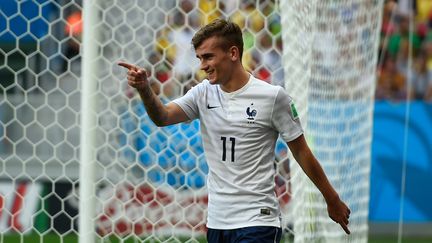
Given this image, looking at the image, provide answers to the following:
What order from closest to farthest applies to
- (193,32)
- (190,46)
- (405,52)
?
1. (190,46)
2. (193,32)
3. (405,52)

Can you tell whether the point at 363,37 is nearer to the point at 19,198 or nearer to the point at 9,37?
the point at 9,37

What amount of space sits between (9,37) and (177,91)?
3.71 feet

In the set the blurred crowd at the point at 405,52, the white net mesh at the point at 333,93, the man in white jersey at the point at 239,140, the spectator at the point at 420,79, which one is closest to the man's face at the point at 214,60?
the man in white jersey at the point at 239,140

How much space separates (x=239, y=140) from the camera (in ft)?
16.1

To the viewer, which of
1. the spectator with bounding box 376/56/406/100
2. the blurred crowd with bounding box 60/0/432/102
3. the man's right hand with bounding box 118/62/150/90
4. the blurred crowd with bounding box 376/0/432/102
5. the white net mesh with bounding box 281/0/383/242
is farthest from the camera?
the blurred crowd with bounding box 376/0/432/102

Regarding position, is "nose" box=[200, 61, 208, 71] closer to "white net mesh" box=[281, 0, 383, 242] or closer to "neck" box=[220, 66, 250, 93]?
"neck" box=[220, 66, 250, 93]

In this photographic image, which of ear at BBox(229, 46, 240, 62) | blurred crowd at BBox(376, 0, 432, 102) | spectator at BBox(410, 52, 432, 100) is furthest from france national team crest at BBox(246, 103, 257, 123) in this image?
spectator at BBox(410, 52, 432, 100)

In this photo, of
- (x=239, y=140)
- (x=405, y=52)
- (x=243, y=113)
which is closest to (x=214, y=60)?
(x=243, y=113)

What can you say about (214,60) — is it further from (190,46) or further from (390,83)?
(390,83)

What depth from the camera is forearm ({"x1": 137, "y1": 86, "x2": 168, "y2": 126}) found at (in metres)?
4.79

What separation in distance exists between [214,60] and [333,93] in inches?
102

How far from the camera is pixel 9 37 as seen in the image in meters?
6.86

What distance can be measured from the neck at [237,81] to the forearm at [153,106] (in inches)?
11.4

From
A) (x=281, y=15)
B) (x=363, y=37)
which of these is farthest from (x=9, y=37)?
(x=363, y=37)
